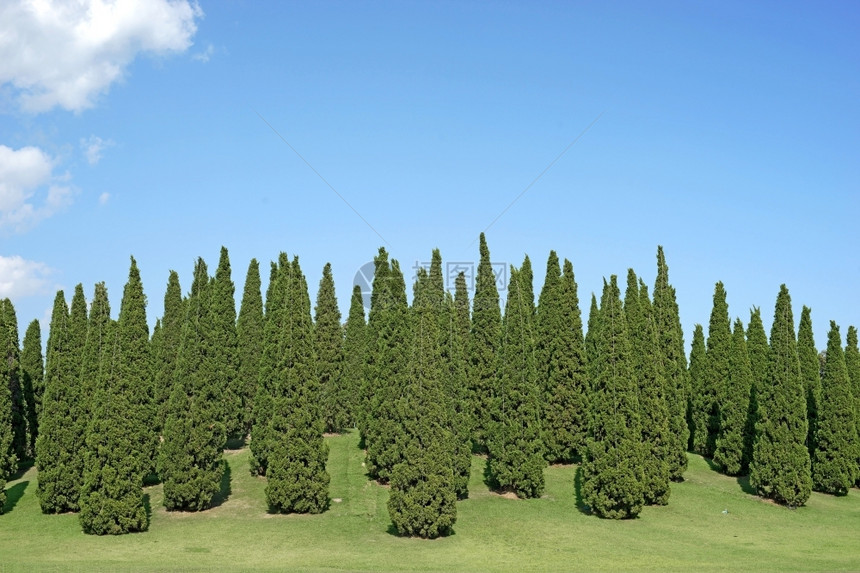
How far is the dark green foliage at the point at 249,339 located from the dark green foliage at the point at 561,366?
17.0 m

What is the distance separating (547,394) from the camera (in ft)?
131

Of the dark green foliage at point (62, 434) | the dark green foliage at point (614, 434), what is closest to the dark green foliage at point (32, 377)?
the dark green foliage at point (62, 434)

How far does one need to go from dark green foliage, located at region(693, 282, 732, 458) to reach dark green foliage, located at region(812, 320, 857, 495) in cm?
579

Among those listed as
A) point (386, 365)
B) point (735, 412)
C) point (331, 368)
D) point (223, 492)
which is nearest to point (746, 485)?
point (735, 412)

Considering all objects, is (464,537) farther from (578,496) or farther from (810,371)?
(810,371)

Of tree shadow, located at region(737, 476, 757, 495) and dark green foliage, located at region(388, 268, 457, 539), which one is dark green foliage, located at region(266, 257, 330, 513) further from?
tree shadow, located at region(737, 476, 757, 495)

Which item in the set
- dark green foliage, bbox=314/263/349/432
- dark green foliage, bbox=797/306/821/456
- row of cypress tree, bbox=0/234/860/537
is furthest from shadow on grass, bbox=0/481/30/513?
dark green foliage, bbox=797/306/821/456

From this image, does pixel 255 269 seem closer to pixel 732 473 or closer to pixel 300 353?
pixel 300 353

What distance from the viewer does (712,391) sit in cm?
4450

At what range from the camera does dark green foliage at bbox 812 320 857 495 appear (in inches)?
1495

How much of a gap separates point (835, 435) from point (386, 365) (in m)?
23.7

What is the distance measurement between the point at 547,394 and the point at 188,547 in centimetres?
2114

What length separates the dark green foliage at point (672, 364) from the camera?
3750 centimetres

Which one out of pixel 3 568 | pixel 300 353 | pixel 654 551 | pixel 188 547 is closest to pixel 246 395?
pixel 300 353
